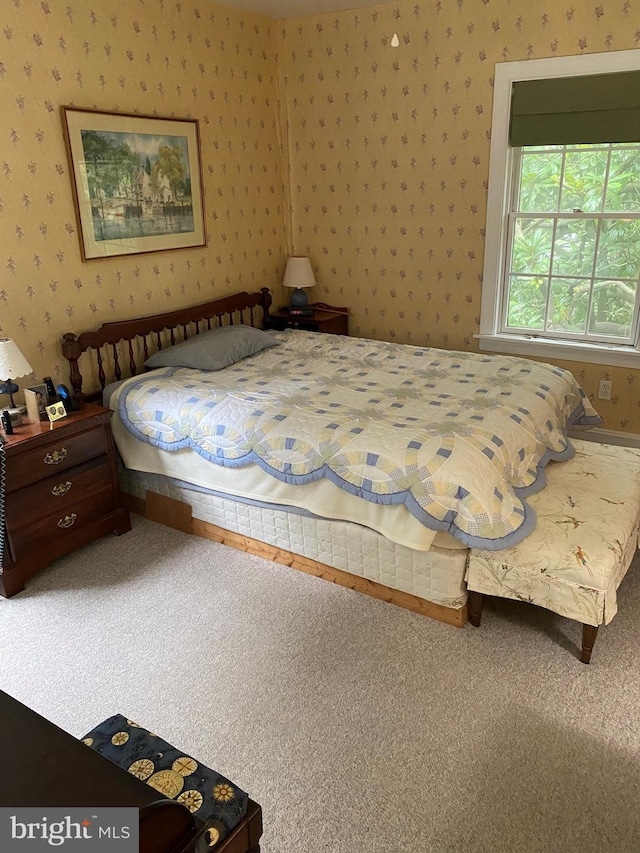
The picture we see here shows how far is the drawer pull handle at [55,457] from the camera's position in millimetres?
2709

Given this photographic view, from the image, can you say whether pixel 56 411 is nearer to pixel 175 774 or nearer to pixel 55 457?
pixel 55 457

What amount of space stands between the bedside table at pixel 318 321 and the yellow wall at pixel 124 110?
0.30 metres

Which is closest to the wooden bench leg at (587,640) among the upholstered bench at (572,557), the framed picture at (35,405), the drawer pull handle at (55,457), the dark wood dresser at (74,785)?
the upholstered bench at (572,557)

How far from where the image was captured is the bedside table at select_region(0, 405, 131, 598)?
2.62 meters

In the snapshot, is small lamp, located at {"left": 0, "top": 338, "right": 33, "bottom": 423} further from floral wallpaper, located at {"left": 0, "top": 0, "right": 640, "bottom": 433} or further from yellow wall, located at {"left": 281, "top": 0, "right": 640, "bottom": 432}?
yellow wall, located at {"left": 281, "top": 0, "right": 640, "bottom": 432}

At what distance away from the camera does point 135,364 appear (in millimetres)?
3588

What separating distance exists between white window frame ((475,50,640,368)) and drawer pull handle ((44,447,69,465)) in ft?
8.57

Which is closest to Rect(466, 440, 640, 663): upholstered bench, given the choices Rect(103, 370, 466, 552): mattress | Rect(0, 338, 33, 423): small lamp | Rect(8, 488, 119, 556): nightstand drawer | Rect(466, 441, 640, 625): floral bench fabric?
Rect(466, 441, 640, 625): floral bench fabric

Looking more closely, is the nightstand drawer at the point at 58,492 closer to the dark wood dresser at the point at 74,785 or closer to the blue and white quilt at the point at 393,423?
the blue and white quilt at the point at 393,423

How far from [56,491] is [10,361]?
60cm

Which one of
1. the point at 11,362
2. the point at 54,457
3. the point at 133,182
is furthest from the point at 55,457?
the point at 133,182

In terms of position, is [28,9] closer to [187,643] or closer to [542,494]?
[187,643]

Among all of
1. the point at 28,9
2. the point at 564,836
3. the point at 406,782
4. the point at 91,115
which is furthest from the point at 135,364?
the point at 564,836

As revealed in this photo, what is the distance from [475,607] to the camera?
2.38 metres
